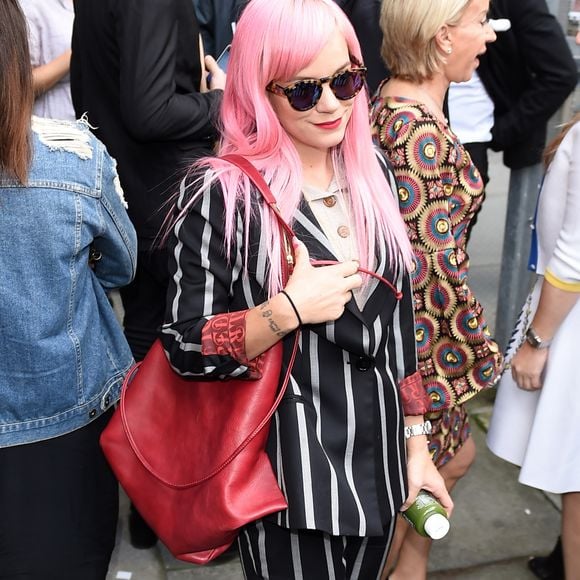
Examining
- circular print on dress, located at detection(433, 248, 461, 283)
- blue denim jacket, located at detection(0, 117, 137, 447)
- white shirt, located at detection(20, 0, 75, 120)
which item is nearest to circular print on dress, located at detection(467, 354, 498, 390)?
circular print on dress, located at detection(433, 248, 461, 283)

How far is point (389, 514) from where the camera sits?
A: 6.27ft

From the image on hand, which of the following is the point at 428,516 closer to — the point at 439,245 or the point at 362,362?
the point at 362,362

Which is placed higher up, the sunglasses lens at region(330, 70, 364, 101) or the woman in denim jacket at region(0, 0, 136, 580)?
the sunglasses lens at region(330, 70, 364, 101)

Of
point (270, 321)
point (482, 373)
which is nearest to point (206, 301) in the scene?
point (270, 321)

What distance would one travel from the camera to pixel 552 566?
3.10 meters

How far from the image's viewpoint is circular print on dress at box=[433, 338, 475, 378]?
2.44 meters

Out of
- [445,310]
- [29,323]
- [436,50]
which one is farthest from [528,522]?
[29,323]

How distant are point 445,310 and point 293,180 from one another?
0.78 m

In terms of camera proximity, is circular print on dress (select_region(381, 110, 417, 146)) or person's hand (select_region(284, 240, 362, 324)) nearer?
person's hand (select_region(284, 240, 362, 324))

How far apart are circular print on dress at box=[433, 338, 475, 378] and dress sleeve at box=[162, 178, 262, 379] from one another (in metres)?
0.90

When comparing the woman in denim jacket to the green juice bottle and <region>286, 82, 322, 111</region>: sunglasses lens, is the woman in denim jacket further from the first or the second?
the green juice bottle

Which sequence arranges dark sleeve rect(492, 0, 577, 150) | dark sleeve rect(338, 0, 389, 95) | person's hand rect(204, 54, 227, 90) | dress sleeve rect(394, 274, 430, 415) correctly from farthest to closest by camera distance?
1. dark sleeve rect(492, 0, 577, 150)
2. dark sleeve rect(338, 0, 389, 95)
3. person's hand rect(204, 54, 227, 90)
4. dress sleeve rect(394, 274, 430, 415)

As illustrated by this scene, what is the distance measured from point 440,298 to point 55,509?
46.9 inches

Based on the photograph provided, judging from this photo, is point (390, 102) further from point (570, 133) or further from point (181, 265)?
point (181, 265)
